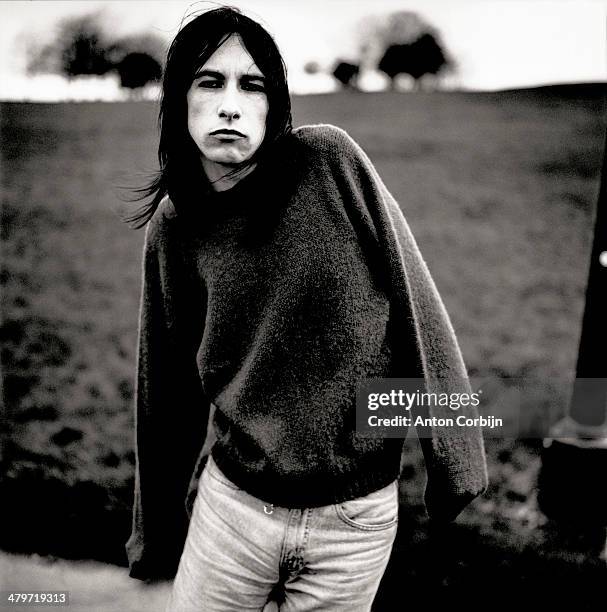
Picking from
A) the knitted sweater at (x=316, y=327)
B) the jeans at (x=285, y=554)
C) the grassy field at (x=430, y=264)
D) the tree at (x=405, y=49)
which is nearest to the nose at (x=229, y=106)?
the knitted sweater at (x=316, y=327)

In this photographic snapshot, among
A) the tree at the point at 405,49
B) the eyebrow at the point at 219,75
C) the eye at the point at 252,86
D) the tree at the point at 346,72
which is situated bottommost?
the eye at the point at 252,86

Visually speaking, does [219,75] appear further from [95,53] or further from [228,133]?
[95,53]

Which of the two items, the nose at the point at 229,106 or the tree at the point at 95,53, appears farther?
the tree at the point at 95,53

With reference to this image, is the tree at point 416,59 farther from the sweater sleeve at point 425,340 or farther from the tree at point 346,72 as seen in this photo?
the sweater sleeve at point 425,340

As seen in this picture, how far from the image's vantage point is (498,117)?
2764mm

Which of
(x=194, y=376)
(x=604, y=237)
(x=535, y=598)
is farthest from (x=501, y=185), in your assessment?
(x=194, y=376)

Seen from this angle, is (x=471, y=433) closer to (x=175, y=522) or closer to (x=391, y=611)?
(x=175, y=522)

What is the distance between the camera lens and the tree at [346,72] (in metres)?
1.48

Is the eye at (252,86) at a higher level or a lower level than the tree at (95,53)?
lower

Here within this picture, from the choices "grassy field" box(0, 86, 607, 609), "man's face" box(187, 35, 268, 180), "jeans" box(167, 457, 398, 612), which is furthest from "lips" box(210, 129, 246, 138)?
"jeans" box(167, 457, 398, 612)

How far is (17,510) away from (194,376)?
52.5 inches

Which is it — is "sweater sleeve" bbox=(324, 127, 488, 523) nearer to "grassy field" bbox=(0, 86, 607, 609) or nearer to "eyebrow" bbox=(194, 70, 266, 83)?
"eyebrow" bbox=(194, 70, 266, 83)

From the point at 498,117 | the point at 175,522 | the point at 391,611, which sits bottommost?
the point at 391,611

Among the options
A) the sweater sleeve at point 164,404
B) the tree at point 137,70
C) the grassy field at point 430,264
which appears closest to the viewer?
the sweater sleeve at point 164,404
